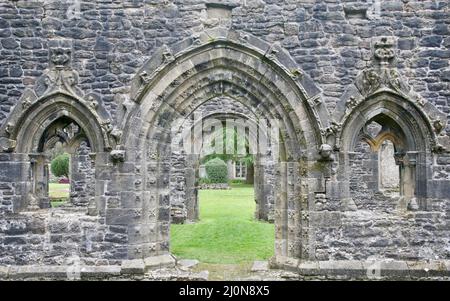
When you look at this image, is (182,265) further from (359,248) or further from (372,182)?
(372,182)

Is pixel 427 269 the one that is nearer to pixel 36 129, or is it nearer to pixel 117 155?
pixel 117 155

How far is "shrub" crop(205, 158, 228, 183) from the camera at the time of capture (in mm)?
29359

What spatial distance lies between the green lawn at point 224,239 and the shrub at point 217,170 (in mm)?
13499

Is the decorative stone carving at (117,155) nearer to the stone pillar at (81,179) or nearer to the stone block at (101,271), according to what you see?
the stone block at (101,271)

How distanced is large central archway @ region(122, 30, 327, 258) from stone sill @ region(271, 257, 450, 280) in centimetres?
29

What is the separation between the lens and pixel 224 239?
36.6ft

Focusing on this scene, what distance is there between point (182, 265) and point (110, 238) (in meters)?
1.48

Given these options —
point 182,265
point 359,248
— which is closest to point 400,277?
point 359,248

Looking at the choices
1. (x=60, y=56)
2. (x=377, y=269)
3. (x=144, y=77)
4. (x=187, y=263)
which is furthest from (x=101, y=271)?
(x=377, y=269)

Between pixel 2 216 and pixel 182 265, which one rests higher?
pixel 2 216

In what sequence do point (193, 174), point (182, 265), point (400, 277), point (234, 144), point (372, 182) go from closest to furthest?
point (400, 277) < point (182, 265) < point (372, 182) < point (193, 174) < point (234, 144)

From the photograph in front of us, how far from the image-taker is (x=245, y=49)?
7.92 meters

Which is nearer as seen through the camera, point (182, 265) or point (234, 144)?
point (182, 265)

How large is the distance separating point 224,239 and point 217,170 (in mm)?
18403
